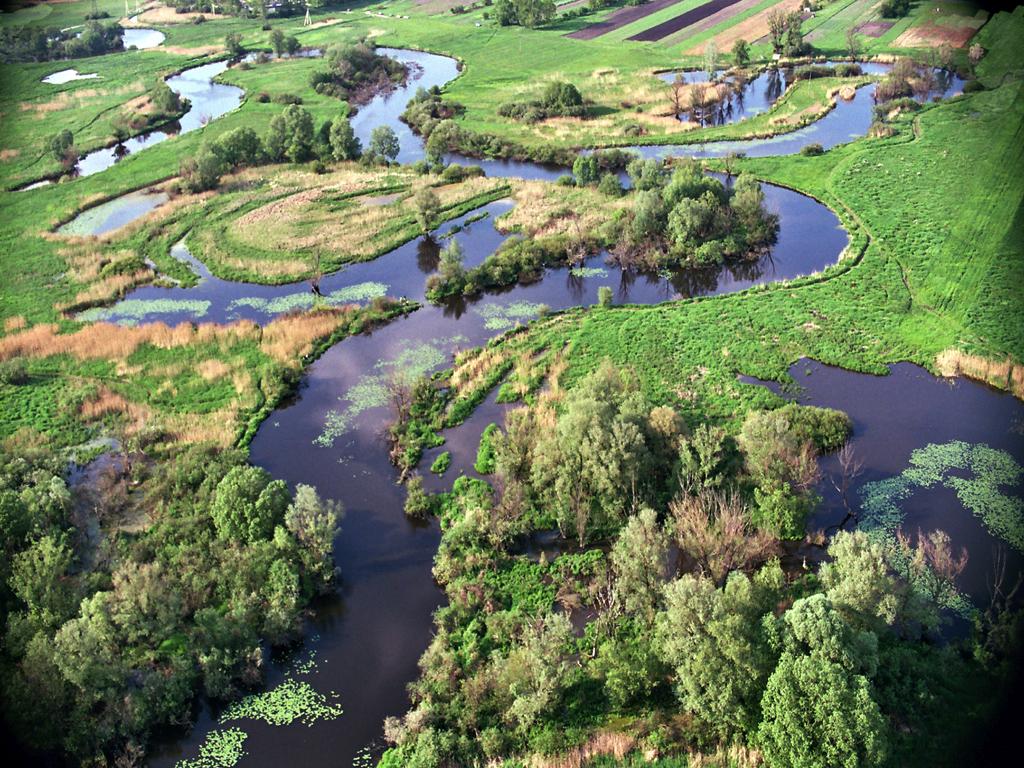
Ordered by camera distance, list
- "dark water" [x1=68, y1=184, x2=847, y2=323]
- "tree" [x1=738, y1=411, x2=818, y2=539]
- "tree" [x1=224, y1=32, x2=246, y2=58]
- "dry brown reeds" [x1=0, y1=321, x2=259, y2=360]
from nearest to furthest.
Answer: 1. "tree" [x1=738, y1=411, x2=818, y2=539]
2. "dry brown reeds" [x1=0, y1=321, x2=259, y2=360]
3. "dark water" [x1=68, y1=184, x2=847, y2=323]
4. "tree" [x1=224, y1=32, x2=246, y2=58]

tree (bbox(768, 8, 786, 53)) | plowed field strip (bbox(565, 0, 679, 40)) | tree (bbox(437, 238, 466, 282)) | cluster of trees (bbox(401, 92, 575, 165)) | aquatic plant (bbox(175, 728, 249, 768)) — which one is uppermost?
plowed field strip (bbox(565, 0, 679, 40))

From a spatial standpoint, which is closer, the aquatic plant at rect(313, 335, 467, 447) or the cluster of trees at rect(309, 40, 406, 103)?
the aquatic plant at rect(313, 335, 467, 447)

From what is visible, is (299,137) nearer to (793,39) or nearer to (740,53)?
(740,53)

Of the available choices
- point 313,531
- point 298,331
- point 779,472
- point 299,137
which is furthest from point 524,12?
point 313,531

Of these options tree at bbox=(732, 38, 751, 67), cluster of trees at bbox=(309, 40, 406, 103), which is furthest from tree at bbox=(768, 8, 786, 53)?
cluster of trees at bbox=(309, 40, 406, 103)

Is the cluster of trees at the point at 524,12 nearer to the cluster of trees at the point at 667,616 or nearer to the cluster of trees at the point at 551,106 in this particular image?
the cluster of trees at the point at 551,106

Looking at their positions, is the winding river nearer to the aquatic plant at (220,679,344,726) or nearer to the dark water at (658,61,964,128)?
the aquatic plant at (220,679,344,726)

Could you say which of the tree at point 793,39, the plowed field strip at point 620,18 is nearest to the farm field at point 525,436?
the tree at point 793,39
